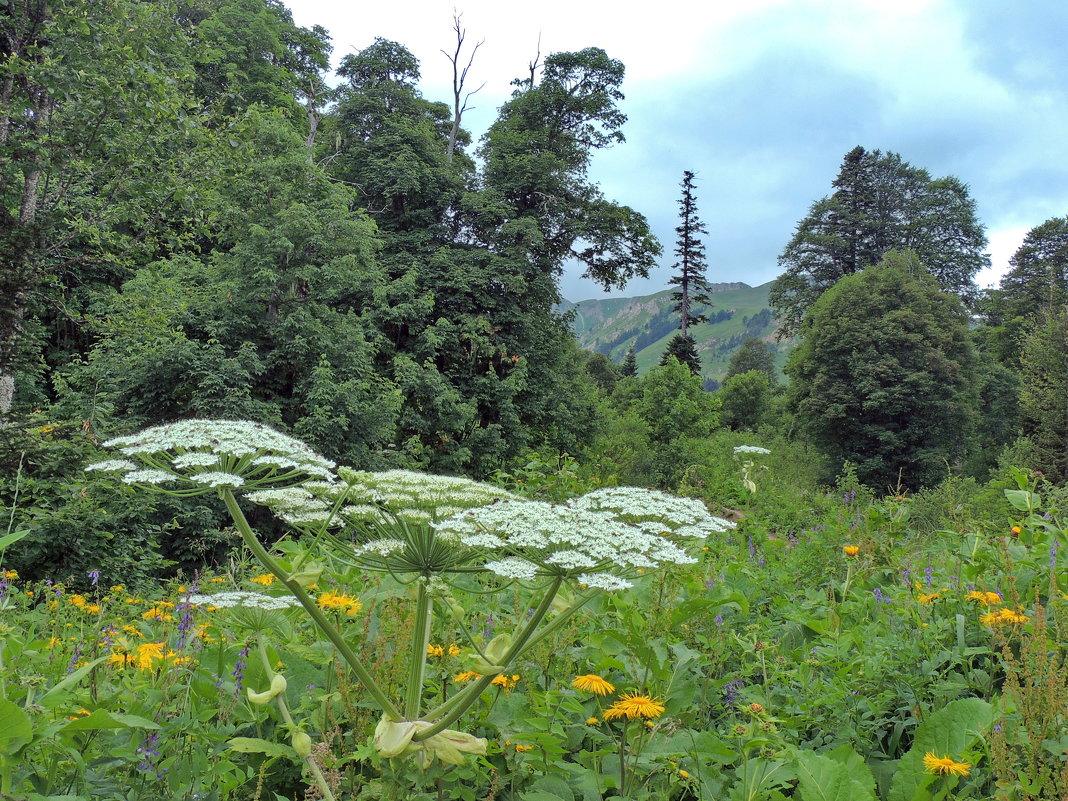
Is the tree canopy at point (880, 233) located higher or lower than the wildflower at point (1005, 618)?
higher

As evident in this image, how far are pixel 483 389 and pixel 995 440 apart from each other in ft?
101

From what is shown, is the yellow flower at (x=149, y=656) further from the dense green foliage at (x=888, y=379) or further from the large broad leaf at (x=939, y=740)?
the dense green foliage at (x=888, y=379)

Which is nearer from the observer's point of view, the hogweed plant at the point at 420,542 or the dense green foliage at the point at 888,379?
the hogweed plant at the point at 420,542

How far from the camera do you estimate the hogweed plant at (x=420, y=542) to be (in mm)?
1385

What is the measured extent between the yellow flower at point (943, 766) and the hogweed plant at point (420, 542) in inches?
32.2

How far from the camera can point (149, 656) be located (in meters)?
2.26

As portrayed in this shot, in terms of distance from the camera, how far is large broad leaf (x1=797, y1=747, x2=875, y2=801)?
156 centimetres

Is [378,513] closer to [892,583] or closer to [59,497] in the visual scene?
[892,583]

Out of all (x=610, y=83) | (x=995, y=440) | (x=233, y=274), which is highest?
(x=610, y=83)

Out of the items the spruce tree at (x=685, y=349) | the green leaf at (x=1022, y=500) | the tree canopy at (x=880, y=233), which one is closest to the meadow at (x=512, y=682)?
the green leaf at (x=1022, y=500)

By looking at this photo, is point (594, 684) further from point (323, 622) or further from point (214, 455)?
point (214, 455)

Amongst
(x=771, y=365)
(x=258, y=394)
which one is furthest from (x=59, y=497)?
(x=771, y=365)

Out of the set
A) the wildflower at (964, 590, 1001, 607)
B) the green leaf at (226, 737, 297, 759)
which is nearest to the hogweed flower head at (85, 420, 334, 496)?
the green leaf at (226, 737, 297, 759)

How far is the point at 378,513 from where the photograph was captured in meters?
1.66
